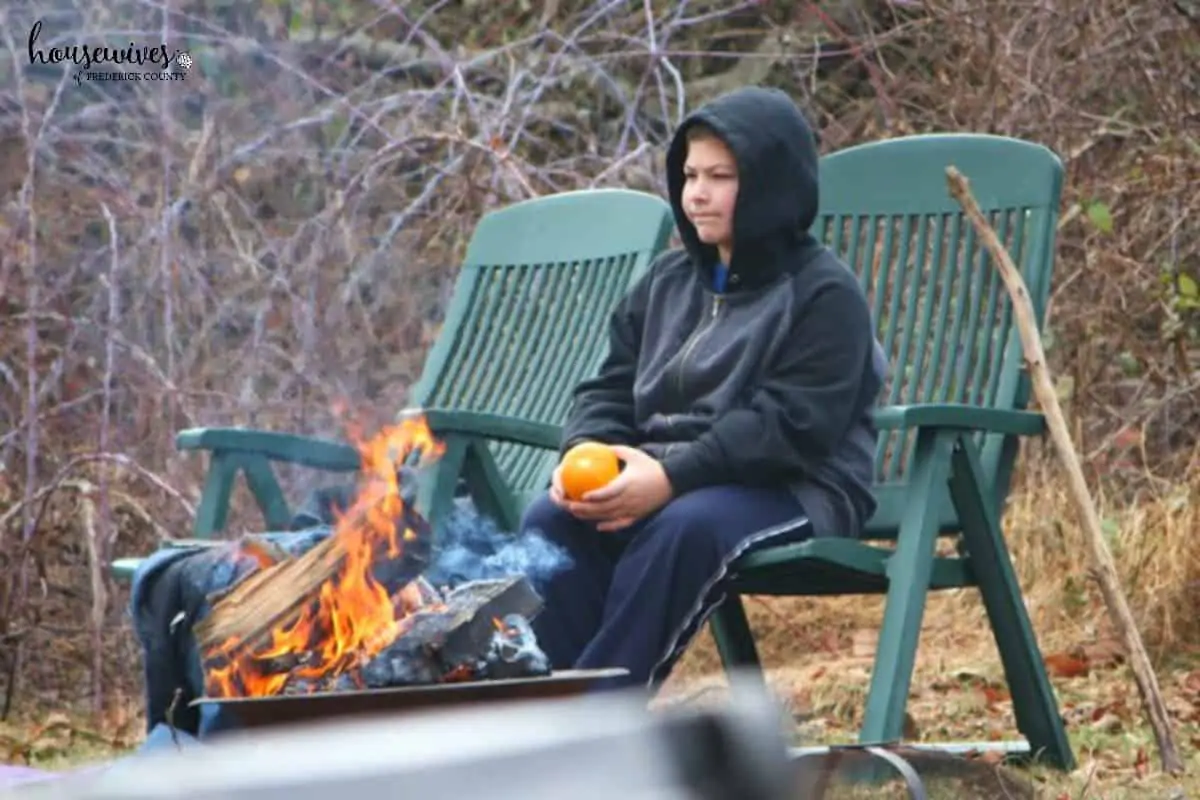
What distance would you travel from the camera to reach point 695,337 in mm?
4688

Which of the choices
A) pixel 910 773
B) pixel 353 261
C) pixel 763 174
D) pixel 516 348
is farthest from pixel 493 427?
pixel 353 261

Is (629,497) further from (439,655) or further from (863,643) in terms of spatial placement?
(863,643)

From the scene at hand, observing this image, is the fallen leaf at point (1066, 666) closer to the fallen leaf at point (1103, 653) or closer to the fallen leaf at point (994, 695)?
the fallen leaf at point (1103, 653)

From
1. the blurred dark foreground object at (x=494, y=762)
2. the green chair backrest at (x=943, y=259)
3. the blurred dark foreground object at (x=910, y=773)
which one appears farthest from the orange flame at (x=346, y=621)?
the blurred dark foreground object at (x=494, y=762)

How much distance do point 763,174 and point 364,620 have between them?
1460 mm

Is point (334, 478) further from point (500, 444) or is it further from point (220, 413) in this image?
point (500, 444)

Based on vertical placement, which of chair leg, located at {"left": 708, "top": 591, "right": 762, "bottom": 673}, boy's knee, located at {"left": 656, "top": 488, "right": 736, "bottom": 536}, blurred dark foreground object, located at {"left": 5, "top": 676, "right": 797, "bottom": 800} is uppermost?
blurred dark foreground object, located at {"left": 5, "top": 676, "right": 797, "bottom": 800}

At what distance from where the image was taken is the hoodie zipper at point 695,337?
Result: 464 cm

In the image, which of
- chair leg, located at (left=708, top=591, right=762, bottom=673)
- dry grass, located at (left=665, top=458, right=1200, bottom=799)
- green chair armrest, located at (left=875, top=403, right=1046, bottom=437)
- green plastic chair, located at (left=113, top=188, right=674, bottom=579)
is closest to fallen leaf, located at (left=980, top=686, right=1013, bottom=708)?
dry grass, located at (left=665, top=458, right=1200, bottom=799)

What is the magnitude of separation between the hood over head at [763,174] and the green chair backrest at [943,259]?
0.51m

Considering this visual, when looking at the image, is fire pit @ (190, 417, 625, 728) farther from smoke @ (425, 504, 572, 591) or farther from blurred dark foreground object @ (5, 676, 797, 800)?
blurred dark foreground object @ (5, 676, 797, 800)

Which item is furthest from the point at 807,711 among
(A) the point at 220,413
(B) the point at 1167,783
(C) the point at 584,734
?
(C) the point at 584,734

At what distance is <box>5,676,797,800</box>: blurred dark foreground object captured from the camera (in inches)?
35.7

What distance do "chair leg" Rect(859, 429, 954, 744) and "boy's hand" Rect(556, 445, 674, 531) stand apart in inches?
17.5
